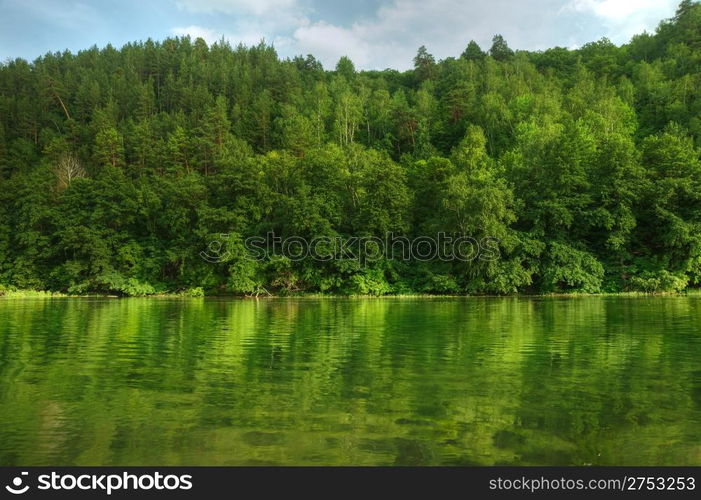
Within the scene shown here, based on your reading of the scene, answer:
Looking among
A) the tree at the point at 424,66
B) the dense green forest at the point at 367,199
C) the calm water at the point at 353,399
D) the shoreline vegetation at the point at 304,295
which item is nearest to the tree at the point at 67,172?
the dense green forest at the point at 367,199

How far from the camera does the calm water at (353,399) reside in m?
6.38

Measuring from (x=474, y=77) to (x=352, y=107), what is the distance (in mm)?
27658

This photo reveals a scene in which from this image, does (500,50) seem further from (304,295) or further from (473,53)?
(304,295)

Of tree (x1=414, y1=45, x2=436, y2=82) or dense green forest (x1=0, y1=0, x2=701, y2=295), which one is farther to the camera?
tree (x1=414, y1=45, x2=436, y2=82)

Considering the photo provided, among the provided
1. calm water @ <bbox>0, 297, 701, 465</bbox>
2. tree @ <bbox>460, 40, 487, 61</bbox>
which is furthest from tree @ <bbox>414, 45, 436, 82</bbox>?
calm water @ <bbox>0, 297, 701, 465</bbox>

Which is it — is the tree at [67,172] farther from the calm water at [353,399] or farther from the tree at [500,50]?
the tree at [500,50]

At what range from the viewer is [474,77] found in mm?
108188

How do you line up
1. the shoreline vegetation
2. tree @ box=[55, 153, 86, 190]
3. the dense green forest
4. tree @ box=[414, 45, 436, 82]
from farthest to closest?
1. tree @ box=[414, 45, 436, 82]
2. tree @ box=[55, 153, 86, 190]
3. the dense green forest
4. the shoreline vegetation

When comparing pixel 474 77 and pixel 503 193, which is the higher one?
pixel 474 77

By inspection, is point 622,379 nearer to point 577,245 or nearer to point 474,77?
point 577,245

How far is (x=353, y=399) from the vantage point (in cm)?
896

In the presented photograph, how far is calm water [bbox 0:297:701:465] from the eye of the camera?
6375 millimetres

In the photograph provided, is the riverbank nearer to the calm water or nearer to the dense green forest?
the dense green forest

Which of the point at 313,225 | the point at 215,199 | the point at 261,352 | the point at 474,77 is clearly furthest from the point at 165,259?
the point at 474,77
